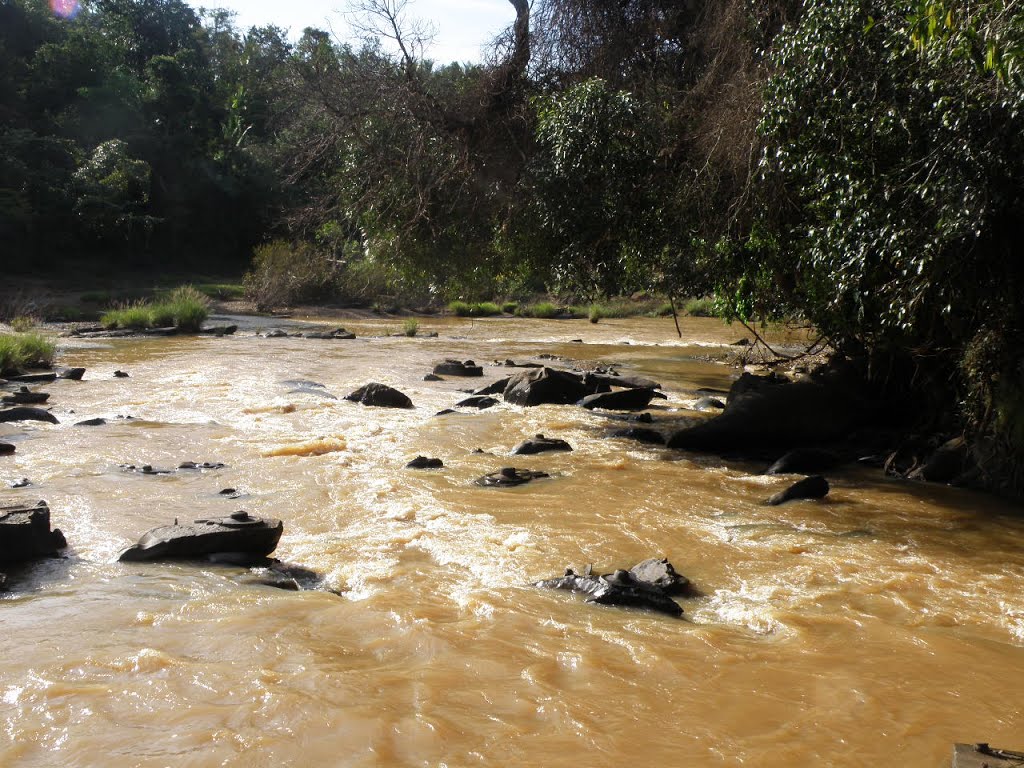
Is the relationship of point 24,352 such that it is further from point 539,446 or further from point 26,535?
point 26,535

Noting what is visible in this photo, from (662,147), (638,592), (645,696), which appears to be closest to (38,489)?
(638,592)

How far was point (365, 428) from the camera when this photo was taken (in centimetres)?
1202

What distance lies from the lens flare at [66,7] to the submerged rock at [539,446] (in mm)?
47156

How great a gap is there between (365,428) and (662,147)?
17.0 feet

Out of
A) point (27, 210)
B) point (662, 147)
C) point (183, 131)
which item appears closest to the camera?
point (662, 147)

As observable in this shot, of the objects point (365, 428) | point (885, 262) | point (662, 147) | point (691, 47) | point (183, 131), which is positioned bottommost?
point (365, 428)

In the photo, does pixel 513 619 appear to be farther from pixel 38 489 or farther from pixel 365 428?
pixel 365 428

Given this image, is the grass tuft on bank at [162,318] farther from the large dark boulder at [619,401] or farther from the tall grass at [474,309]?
the large dark boulder at [619,401]

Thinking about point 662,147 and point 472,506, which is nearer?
point 472,506

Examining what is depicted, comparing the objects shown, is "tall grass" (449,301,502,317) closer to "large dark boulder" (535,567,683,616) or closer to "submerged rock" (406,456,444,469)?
"submerged rock" (406,456,444,469)

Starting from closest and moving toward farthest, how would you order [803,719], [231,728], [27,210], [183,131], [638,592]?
[231,728]
[803,719]
[638,592]
[27,210]
[183,131]

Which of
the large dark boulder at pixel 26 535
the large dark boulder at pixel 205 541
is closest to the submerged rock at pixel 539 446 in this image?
the large dark boulder at pixel 205 541

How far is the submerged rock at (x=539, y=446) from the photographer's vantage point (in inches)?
420

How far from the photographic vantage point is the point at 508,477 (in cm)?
899
